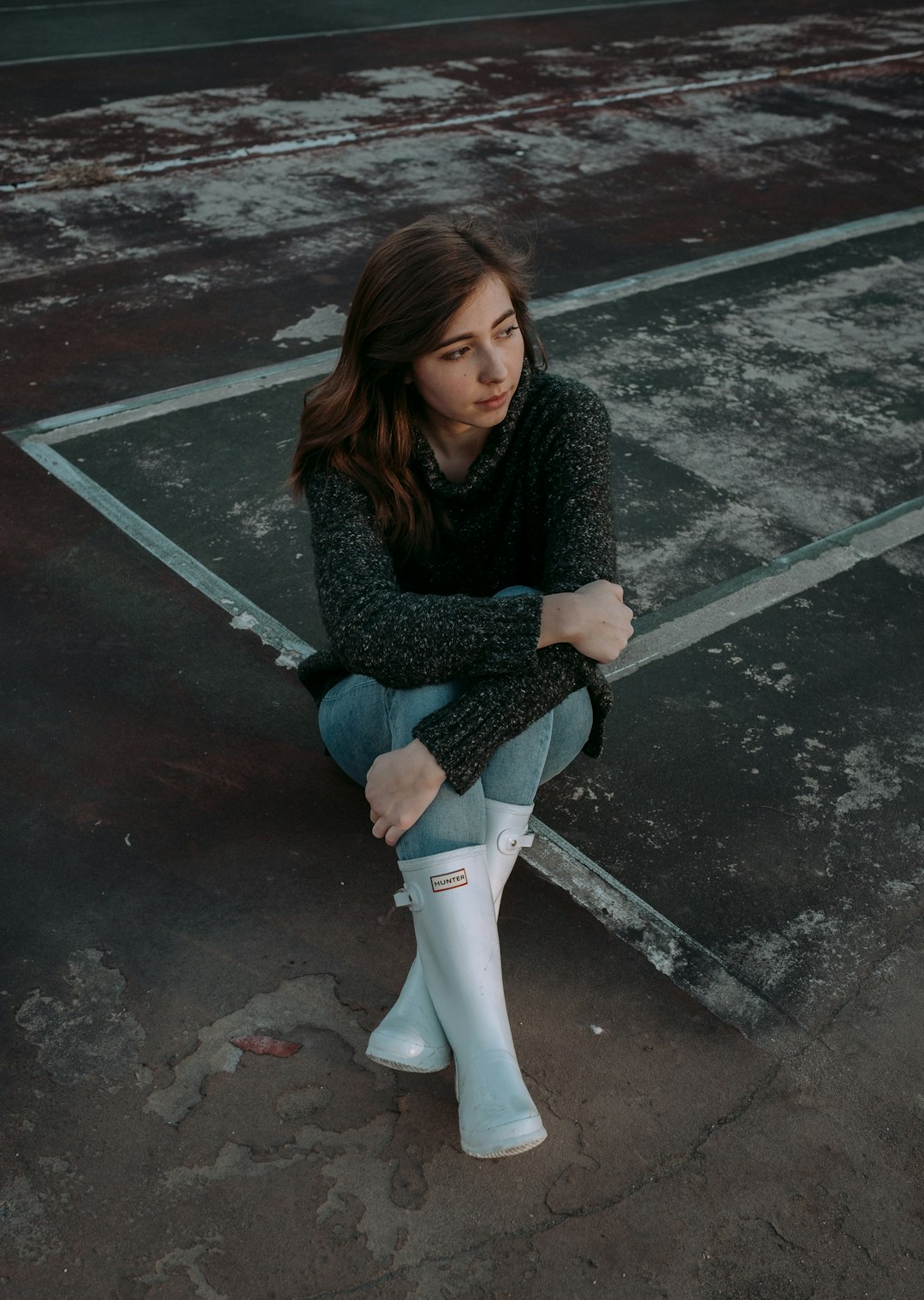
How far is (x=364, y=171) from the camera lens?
7.44m

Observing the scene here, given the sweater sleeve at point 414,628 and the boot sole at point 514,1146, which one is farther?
the sweater sleeve at point 414,628

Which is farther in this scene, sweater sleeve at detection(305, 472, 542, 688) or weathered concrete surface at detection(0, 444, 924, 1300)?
sweater sleeve at detection(305, 472, 542, 688)

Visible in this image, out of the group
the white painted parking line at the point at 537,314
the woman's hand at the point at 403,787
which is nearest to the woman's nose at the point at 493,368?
the woman's hand at the point at 403,787

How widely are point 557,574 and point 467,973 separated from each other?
82 cm

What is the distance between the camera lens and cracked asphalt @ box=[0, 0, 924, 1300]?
6.43 ft

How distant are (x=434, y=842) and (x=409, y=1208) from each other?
0.60m

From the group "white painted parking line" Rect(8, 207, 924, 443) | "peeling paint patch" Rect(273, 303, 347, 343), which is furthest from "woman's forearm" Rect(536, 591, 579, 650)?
"peeling paint patch" Rect(273, 303, 347, 343)

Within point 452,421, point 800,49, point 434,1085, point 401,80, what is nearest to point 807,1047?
point 434,1085

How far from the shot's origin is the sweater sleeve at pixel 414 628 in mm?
2225

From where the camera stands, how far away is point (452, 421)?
257cm

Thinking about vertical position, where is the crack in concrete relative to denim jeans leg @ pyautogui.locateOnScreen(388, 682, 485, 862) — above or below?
below

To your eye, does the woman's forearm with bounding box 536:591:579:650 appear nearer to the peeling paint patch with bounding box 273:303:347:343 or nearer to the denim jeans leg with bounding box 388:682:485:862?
the denim jeans leg with bounding box 388:682:485:862

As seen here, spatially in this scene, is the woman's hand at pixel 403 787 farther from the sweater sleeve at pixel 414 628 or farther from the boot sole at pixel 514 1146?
the boot sole at pixel 514 1146

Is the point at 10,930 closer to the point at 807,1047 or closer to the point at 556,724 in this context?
the point at 556,724
